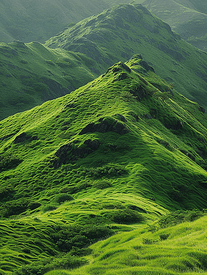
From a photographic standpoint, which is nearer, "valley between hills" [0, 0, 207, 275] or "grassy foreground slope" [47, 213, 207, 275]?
"grassy foreground slope" [47, 213, 207, 275]

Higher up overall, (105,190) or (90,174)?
(90,174)

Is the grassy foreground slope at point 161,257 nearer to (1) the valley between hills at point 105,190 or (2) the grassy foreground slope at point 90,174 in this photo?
(1) the valley between hills at point 105,190

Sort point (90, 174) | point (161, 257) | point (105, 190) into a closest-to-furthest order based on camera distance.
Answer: point (161, 257) < point (105, 190) < point (90, 174)

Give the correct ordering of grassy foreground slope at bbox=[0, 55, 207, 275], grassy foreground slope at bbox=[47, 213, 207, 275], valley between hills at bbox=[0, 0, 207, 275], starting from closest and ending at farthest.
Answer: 1. grassy foreground slope at bbox=[47, 213, 207, 275]
2. valley between hills at bbox=[0, 0, 207, 275]
3. grassy foreground slope at bbox=[0, 55, 207, 275]

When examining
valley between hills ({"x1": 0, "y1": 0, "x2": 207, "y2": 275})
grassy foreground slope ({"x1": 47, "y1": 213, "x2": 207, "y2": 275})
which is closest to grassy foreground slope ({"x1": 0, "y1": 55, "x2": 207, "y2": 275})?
valley between hills ({"x1": 0, "y1": 0, "x2": 207, "y2": 275})

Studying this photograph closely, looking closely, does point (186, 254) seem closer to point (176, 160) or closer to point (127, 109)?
point (176, 160)

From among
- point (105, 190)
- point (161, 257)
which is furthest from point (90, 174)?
point (161, 257)

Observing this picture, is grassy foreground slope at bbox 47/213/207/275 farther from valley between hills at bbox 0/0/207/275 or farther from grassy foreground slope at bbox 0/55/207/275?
grassy foreground slope at bbox 0/55/207/275

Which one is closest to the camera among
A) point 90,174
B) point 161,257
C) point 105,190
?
point 161,257

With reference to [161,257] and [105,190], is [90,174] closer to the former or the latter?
[105,190]

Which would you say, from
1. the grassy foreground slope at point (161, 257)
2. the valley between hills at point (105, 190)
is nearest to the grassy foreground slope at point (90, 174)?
the valley between hills at point (105, 190)
